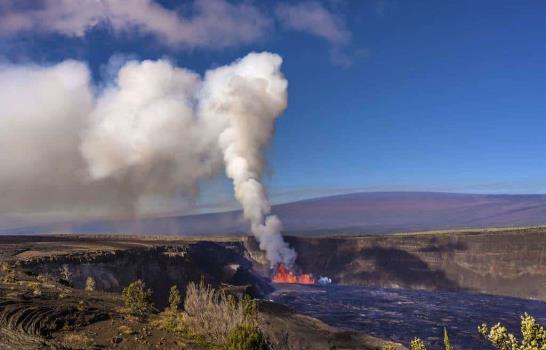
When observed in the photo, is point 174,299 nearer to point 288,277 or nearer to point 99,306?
point 99,306

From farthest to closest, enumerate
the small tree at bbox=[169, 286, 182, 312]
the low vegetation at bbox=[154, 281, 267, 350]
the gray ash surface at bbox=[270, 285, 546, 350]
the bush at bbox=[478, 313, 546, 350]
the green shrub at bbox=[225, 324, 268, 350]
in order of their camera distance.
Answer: the gray ash surface at bbox=[270, 285, 546, 350] < the small tree at bbox=[169, 286, 182, 312] < the low vegetation at bbox=[154, 281, 267, 350] < the green shrub at bbox=[225, 324, 268, 350] < the bush at bbox=[478, 313, 546, 350]

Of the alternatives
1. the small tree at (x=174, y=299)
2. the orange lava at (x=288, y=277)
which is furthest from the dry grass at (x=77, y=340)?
the orange lava at (x=288, y=277)

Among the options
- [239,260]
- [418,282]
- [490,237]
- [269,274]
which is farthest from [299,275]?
[490,237]

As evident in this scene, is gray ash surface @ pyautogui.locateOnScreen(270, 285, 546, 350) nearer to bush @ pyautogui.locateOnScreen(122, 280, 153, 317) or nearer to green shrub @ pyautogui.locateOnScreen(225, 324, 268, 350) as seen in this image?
bush @ pyautogui.locateOnScreen(122, 280, 153, 317)

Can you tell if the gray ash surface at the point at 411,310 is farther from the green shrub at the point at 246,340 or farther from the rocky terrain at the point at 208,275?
the green shrub at the point at 246,340

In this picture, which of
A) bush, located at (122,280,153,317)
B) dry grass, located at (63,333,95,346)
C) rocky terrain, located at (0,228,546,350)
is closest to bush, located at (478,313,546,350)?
rocky terrain, located at (0,228,546,350)

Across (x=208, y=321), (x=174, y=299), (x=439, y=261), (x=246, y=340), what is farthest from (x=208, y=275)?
(x=439, y=261)
